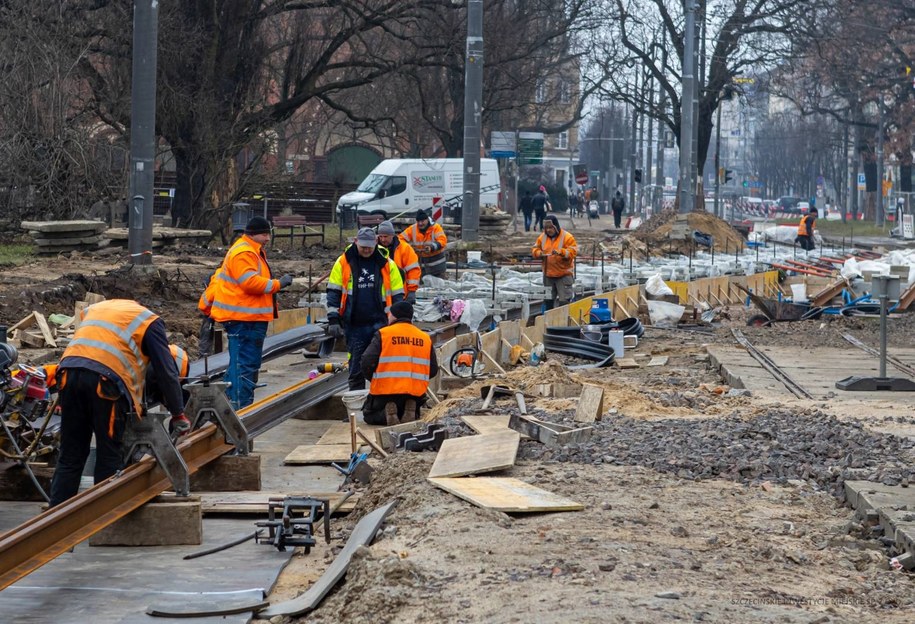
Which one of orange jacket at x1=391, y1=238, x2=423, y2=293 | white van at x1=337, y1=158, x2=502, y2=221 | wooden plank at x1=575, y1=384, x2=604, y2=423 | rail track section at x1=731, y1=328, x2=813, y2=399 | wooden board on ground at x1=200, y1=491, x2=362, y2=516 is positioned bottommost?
wooden board on ground at x1=200, y1=491, x2=362, y2=516

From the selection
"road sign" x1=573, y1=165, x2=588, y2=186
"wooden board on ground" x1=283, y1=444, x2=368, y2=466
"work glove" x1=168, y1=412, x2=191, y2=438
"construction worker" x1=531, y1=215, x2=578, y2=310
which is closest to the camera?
"work glove" x1=168, y1=412, x2=191, y2=438

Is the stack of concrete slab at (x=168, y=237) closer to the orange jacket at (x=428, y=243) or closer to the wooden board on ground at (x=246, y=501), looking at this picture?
the orange jacket at (x=428, y=243)

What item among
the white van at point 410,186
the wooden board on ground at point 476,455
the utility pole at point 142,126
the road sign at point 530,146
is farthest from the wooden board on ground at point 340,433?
the white van at point 410,186

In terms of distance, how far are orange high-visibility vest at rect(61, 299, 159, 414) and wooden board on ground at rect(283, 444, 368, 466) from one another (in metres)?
3.05

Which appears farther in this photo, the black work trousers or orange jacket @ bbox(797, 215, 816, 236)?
orange jacket @ bbox(797, 215, 816, 236)

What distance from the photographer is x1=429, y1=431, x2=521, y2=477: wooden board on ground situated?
905 cm

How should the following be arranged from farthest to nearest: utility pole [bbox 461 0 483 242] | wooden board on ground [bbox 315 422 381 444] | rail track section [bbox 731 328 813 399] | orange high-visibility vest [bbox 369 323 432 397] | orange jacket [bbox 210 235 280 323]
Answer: utility pole [bbox 461 0 483 242] → rail track section [bbox 731 328 813 399] → orange jacket [bbox 210 235 280 323] → orange high-visibility vest [bbox 369 323 432 397] → wooden board on ground [bbox 315 422 381 444]

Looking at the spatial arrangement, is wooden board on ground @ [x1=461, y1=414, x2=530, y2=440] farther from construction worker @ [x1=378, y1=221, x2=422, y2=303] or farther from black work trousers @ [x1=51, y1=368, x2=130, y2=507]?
construction worker @ [x1=378, y1=221, x2=422, y2=303]

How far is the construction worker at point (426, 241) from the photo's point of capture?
21552mm

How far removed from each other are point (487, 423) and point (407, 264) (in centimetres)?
404

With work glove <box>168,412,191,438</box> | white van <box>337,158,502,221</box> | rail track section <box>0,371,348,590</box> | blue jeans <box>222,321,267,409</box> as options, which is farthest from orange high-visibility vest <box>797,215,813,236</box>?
work glove <box>168,412,191,438</box>

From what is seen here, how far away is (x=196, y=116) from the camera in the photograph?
33.9 meters

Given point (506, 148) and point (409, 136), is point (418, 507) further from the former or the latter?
point (409, 136)

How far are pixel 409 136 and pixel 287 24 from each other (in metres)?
18.7
